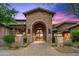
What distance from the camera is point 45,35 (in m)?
7.50

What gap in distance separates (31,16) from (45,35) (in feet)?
1.36

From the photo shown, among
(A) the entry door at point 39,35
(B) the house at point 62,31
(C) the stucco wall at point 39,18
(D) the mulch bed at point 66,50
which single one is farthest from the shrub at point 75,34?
(A) the entry door at point 39,35

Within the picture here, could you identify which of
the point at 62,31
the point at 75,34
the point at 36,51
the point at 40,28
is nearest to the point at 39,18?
the point at 40,28

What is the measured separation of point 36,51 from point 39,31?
35cm

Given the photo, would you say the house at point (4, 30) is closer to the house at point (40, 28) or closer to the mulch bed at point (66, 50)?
the house at point (40, 28)

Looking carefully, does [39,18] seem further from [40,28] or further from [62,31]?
[62,31]

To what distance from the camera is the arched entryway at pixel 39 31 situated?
742cm

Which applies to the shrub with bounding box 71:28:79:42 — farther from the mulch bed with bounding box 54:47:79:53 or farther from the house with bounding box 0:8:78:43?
the mulch bed with bounding box 54:47:79:53

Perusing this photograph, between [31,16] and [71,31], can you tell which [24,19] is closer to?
[31,16]

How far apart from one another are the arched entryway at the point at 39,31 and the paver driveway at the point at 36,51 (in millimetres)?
94

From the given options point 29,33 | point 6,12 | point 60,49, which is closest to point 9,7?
point 6,12

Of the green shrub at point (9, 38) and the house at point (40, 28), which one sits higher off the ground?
the house at point (40, 28)

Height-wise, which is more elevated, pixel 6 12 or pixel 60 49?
pixel 6 12

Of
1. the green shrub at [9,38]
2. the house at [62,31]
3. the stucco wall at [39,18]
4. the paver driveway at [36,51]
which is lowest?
the paver driveway at [36,51]
